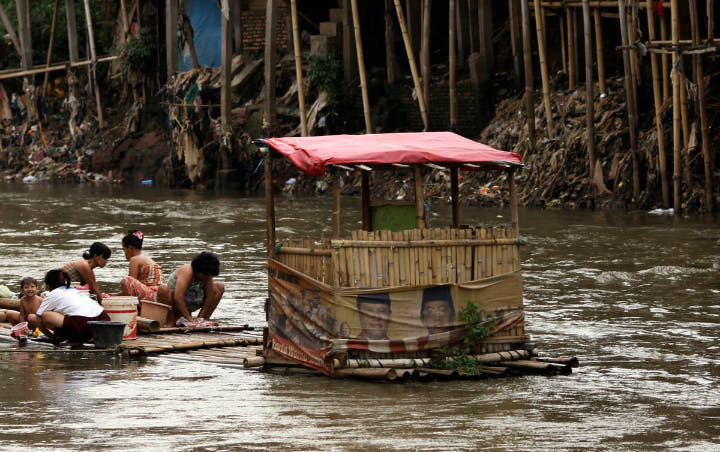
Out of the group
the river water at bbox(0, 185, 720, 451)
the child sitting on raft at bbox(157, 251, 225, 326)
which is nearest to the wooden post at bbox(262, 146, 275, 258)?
the river water at bbox(0, 185, 720, 451)

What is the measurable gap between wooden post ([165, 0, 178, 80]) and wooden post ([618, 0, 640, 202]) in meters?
13.5

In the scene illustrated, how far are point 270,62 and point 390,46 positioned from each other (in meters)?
2.87

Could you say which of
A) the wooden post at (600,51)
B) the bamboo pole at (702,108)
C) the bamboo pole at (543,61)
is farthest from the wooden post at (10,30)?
the bamboo pole at (702,108)

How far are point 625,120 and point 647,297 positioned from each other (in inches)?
375

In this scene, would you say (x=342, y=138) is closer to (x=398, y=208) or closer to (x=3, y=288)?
(x=398, y=208)

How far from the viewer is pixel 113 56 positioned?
34500 millimetres

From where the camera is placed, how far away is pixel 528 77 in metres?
21.6

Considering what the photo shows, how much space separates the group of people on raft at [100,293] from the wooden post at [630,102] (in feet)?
35.3

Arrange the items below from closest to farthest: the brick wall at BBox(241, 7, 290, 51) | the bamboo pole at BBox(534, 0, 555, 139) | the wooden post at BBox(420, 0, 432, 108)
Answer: the bamboo pole at BBox(534, 0, 555, 139) < the wooden post at BBox(420, 0, 432, 108) < the brick wall at BBox(241, 7, 290, 51)

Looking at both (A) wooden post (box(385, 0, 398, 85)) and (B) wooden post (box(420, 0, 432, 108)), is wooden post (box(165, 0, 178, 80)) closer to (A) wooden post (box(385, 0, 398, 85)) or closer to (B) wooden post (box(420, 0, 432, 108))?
(A) wooden post (box(385, 0, 398, 85))

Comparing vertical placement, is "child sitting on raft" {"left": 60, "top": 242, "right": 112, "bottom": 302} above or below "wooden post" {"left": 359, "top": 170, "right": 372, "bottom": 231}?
below

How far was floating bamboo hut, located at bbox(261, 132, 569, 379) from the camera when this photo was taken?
8312 mm

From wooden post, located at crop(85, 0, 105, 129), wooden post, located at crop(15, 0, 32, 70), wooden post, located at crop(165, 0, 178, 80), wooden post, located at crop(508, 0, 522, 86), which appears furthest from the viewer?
wooden post, located at crop(15, 0, 32, 70)

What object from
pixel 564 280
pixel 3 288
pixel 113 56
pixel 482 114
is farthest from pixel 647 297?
pixel 113 56
